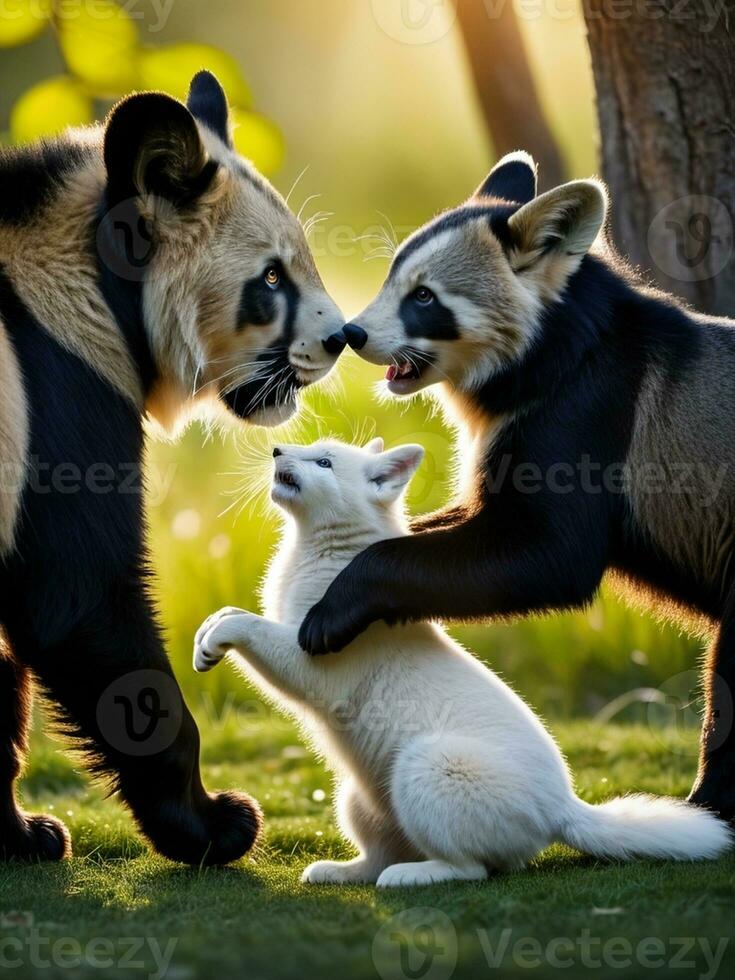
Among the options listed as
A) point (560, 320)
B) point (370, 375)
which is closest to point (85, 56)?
point (560, 320)

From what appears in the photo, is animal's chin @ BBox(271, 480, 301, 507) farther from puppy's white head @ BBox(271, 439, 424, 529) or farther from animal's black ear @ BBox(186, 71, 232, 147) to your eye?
animal's black ear @ BBox(186, 71, 232, 147)

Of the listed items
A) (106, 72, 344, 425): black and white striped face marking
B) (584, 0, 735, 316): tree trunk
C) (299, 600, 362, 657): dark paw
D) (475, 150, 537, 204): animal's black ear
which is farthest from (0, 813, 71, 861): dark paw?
(584, 0, 735, 316): tree trunk

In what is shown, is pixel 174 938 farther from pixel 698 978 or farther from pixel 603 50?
pixel 603 50

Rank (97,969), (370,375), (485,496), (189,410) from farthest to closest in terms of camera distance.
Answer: (370,375) < (189,410) < (485,496) < (97,969)

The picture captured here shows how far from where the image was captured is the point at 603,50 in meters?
6.66

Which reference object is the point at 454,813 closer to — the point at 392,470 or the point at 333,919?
the point at 333,919

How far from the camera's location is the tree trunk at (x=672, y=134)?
6379mm

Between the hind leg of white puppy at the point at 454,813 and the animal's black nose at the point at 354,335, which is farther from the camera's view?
the animal's black nose at the point at 354,335

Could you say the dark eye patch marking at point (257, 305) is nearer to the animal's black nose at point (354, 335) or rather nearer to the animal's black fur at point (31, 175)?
the animal's black nose at point (354, 335)

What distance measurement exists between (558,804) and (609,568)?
1.22 meters

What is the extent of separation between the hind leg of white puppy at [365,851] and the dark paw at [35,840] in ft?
3.63

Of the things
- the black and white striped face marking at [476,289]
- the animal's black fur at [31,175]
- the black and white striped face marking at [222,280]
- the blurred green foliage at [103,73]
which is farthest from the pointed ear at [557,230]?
the animal's black fur at [31,175]

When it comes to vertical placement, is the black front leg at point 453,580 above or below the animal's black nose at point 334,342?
below

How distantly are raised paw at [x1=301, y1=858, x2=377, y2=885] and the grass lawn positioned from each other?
0.35ft
